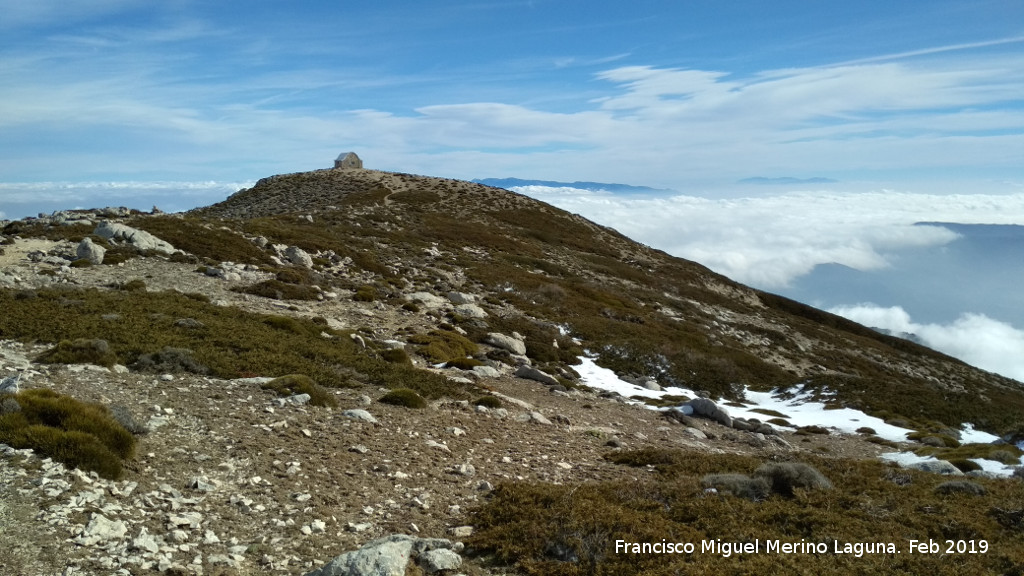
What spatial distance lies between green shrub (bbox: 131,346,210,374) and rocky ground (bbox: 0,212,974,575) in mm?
475

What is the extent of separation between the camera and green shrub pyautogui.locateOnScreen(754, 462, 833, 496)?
11947 millimetres

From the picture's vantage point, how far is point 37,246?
30906mm

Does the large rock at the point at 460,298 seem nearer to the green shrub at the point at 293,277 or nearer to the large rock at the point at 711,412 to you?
the green shrub at the point at 293,277

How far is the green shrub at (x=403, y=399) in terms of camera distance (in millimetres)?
16828

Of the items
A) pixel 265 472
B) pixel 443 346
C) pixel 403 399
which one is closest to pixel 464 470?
pixel 265 472

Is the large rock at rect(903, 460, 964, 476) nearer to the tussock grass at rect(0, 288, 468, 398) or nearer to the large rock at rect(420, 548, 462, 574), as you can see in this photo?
the tussock grass at rect(0, 288, 468, 398)

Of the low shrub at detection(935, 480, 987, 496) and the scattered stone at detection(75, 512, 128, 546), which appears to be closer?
the scattered stone at detection(75, 512, 128, 546)

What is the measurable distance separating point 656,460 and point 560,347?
21.1m

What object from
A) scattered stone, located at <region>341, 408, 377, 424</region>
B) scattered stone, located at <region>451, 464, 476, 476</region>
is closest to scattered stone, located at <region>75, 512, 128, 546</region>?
scattered stone, located at <region>451, 464, 476, 476</region>

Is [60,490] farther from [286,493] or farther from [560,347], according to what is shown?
[560,347]

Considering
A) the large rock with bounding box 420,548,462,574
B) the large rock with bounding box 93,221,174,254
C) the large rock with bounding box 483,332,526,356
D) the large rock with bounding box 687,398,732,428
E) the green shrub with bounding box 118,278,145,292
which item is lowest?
the large rock with bounding box 687,398,732,428

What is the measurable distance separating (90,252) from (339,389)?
21565mm

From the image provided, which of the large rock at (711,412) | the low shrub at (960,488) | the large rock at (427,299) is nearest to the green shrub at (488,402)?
the low shrub at (960,488)

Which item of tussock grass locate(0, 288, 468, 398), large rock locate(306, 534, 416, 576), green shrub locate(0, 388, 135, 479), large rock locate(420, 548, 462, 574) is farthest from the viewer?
tussock grass locate(0, 288, 468, 398)
